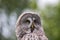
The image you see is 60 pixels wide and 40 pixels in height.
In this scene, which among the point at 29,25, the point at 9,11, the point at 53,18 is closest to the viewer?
the point at 29,25

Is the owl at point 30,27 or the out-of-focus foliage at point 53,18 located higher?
the owl at point 30,27

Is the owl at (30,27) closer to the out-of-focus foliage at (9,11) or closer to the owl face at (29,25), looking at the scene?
the owl face at (29,25)

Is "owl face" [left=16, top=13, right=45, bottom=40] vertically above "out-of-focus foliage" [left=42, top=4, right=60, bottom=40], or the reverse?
"owl face" [left=16, top=13, right=45, bottom=40]

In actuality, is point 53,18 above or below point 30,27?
below

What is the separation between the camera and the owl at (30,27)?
6.81 m

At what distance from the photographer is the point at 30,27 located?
688 centimetres

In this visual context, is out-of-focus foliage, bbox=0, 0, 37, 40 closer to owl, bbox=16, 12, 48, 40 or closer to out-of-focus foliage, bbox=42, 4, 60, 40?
owl, bbox=16, 12, 48, 40

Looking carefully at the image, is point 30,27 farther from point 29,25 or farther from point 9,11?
point 9,11

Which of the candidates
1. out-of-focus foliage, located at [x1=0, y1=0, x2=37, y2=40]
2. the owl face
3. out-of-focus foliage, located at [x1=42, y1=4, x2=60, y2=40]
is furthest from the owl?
out-of-focus foliage, located at [x1=42, y1=4, x2=60, y2=40]

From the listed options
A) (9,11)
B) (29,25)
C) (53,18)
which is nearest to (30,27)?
(29,25)

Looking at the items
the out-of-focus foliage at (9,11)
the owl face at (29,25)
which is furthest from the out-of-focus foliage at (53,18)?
the owl face at (29,25)

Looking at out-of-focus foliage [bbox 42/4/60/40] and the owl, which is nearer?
the owl

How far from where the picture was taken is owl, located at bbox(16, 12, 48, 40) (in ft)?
22.4

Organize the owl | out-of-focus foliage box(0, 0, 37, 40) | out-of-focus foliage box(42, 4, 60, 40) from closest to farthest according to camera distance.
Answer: the owl, out-of-focus foliage box(0, 0, 37, 40), out-of-focus foliage box(42, 4, 60, 40)
